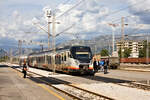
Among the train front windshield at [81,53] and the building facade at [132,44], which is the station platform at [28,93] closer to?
the train front windshield at [81,53]

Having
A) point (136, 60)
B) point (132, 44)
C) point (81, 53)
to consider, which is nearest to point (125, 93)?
point (81, 53)

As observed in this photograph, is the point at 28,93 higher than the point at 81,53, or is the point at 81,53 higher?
the point at 81,53

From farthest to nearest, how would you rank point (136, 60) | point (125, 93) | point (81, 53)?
point (136, 60) → point (81, 53) → point (125, 93)

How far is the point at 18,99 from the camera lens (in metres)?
12.0

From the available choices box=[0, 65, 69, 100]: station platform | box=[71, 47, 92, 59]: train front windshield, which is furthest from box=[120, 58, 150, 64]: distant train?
box=[0, 65, 69, 100]: station platform

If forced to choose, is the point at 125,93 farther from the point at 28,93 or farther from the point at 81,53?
the point at 81,53

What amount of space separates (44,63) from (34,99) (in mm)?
31161

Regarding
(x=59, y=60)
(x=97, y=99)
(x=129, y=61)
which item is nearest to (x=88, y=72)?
(x=59, y=60)

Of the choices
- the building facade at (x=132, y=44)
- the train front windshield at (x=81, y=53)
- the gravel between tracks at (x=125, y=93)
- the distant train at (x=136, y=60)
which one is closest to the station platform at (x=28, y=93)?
the gravel between tracks at (x=125, y=93)

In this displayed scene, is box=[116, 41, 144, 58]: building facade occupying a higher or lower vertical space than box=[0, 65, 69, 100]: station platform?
higher

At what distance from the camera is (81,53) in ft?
92.9

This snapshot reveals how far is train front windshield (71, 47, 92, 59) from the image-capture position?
28016 mm

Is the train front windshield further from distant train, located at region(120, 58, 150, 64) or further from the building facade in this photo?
distant train, located at region(120, 58, 150, 64)

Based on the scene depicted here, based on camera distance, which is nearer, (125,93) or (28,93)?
(125,93)
